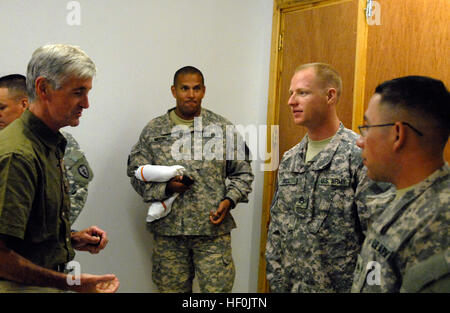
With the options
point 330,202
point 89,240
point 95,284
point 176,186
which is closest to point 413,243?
point 330,202

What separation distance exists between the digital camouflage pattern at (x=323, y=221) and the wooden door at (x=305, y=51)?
1057 mm

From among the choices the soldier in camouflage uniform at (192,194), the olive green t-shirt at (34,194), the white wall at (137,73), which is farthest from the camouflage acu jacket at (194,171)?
the olive green t-shirt at (34,194)

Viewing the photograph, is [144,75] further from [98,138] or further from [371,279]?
[371,279]

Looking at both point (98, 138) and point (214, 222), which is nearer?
point (214, 222)

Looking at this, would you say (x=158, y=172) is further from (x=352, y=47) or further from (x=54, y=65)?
(x=352, y=47)

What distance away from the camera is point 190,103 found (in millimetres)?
2906

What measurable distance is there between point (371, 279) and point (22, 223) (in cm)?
98

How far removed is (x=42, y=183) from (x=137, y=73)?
1.99 metres

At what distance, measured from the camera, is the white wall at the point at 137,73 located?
2.89 m

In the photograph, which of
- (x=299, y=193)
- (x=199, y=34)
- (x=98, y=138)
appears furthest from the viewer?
(x=199, y=34)

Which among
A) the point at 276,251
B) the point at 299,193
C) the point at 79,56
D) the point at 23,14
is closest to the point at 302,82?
the point at 299,193

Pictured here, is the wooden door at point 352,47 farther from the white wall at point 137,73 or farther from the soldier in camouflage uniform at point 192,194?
the soldier in camouflage uniform at point 192,194
